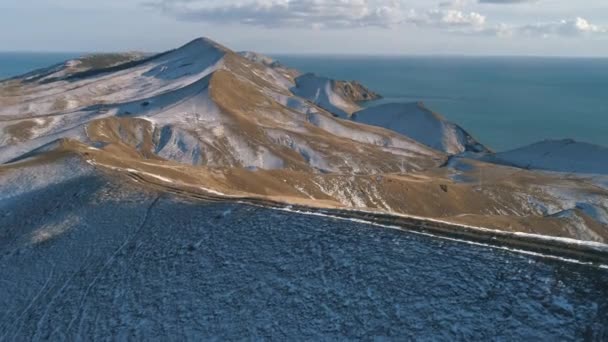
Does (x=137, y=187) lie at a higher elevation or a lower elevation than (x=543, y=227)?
higher

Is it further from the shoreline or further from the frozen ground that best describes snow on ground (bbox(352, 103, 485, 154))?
the frozen ground

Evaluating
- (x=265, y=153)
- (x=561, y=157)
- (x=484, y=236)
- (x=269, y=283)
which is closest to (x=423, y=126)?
(x=561, y=157)

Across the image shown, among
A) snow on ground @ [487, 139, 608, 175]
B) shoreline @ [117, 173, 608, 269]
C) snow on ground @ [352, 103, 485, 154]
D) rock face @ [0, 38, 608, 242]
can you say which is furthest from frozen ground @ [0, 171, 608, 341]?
snow on ground @ [352, 103, 485, 154]

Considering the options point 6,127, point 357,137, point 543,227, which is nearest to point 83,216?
point 543,227

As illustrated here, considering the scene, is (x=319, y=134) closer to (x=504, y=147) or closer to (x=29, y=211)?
(x=504, y=147)

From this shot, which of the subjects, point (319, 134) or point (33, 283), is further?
point (319, 134)

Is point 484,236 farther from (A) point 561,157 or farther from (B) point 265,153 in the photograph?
(A) point 561,157

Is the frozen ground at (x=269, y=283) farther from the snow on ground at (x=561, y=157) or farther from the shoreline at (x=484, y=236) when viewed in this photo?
the snow on ground at (x=561, y=157)
